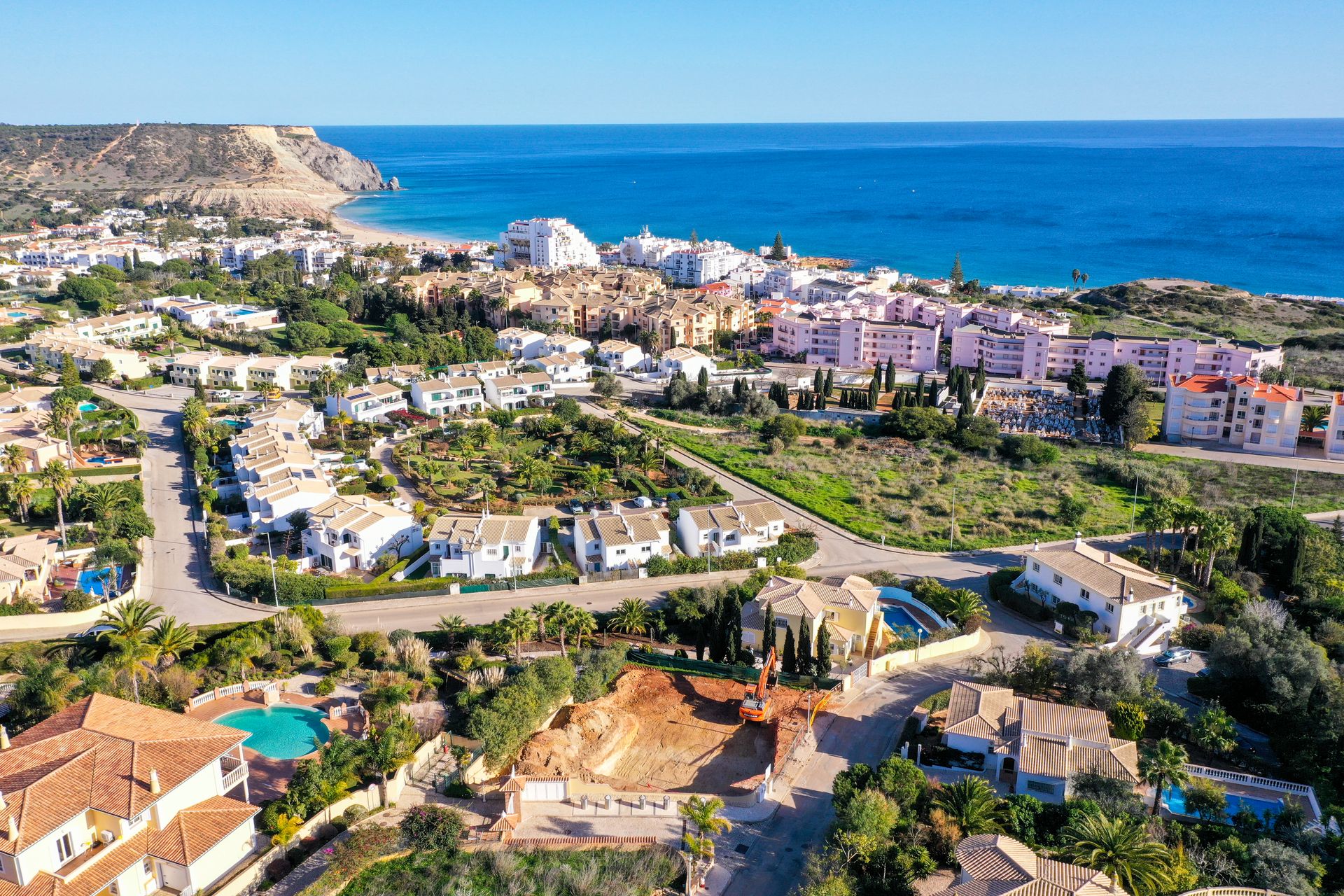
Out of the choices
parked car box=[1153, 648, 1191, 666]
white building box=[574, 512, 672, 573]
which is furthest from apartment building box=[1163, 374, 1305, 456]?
white building box=[574, 512, 672, 573]

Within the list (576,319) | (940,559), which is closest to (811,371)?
(576,319)

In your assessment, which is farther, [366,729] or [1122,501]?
[1122,501]

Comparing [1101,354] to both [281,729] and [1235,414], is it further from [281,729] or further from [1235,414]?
[281,729]

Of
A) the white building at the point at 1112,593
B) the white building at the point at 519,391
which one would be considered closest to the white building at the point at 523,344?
the white building at the point at 519,391

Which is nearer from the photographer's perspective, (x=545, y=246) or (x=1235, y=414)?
(x=1235, y=414)

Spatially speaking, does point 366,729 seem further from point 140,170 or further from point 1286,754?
point 140,170

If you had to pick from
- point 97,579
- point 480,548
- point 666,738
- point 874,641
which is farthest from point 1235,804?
point 97,579

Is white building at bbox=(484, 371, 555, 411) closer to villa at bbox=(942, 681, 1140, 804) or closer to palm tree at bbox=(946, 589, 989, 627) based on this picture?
palm tree at bbox=(946, 589, 989, 627)
